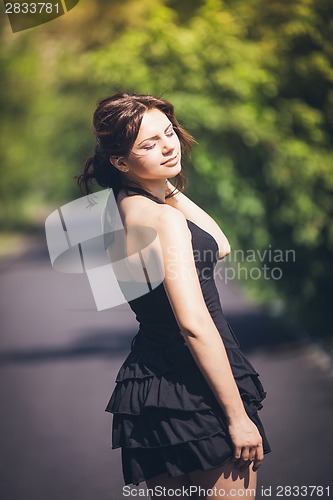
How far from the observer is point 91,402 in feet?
22.0

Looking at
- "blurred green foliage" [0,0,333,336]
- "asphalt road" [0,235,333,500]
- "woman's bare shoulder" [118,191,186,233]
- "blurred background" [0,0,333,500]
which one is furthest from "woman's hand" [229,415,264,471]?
"blurred green foliage" [0,0,333,336]

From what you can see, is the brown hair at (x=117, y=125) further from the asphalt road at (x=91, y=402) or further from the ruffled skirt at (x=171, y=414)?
the asphalt road at (x=91, y=402)

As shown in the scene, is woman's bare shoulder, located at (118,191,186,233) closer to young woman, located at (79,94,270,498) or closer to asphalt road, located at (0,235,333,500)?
young woman, located at (79,94,270,498)

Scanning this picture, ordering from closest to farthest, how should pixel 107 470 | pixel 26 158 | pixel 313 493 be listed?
pixel 313 493 < pixel 107 470 < pixel 26 158

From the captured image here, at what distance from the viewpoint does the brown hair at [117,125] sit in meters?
2.39

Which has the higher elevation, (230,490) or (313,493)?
(230,490)

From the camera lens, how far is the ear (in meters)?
2.44

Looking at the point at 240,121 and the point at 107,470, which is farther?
the point at 240,121

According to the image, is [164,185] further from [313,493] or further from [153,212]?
[313,493]

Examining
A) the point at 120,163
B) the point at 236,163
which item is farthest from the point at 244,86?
the point at 120,163

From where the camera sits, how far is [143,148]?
2.40m

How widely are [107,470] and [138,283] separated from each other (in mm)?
2975

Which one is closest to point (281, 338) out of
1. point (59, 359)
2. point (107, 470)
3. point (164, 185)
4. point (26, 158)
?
point (59, 359)

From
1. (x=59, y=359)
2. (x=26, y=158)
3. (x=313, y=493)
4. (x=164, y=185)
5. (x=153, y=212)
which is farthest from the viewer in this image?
(x=26, y=158)
